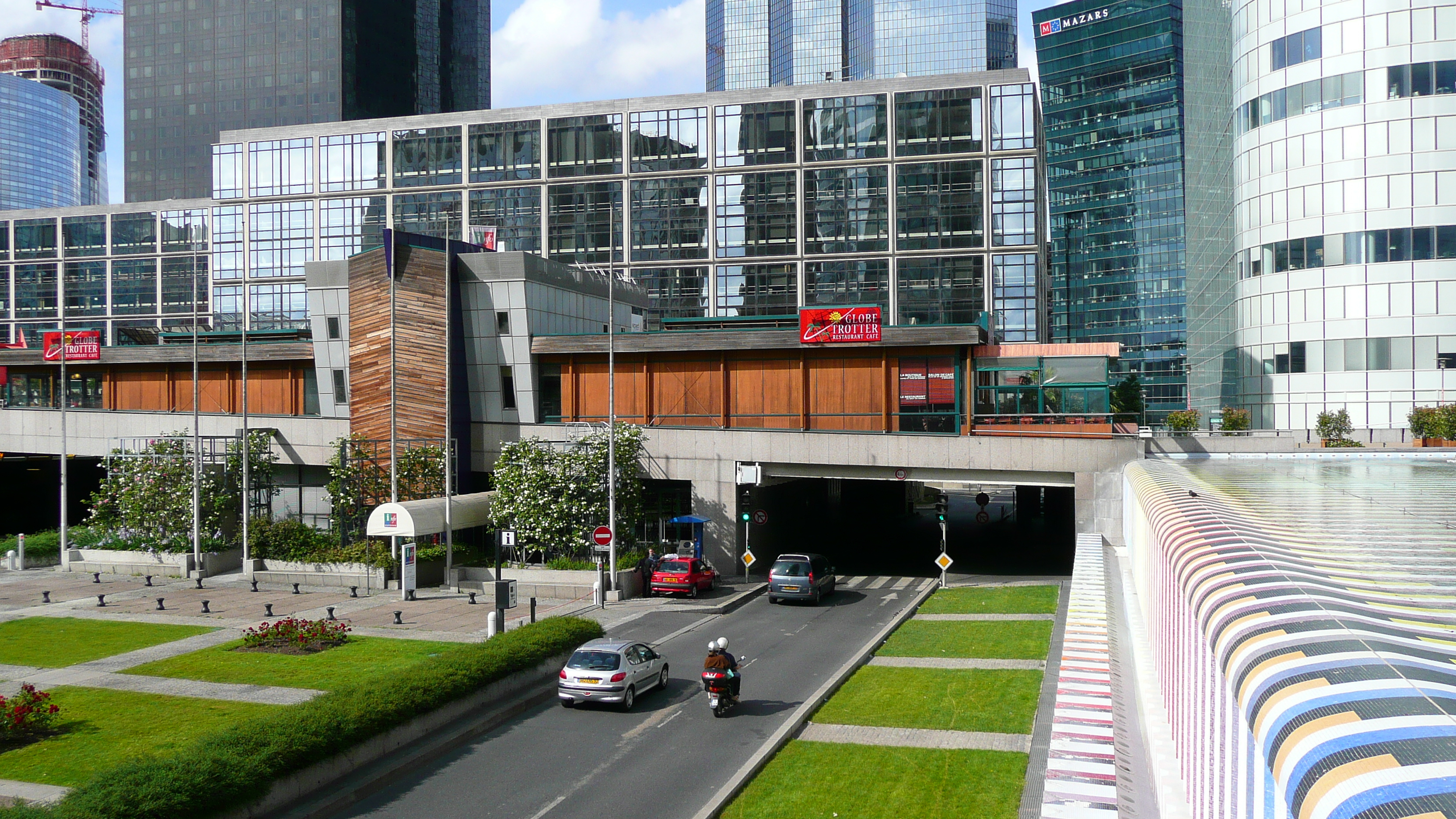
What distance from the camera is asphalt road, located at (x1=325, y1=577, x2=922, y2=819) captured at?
18000 millimetres

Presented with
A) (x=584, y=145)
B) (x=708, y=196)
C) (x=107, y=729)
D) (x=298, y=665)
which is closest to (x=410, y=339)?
(x=298, y=665)

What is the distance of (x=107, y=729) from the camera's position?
22016 millimetres

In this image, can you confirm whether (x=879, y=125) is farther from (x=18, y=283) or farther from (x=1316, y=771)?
(x=18, y=283)

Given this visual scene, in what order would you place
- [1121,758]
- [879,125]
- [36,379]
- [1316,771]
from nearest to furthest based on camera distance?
[1316,771]
[1121,758]
[36,379]
[879,125]

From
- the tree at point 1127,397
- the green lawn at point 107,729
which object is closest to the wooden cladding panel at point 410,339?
the green lawn at point 107,729

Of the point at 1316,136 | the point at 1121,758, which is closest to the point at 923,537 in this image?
the point at 1316,136

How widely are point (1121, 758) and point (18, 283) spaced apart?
136 meters

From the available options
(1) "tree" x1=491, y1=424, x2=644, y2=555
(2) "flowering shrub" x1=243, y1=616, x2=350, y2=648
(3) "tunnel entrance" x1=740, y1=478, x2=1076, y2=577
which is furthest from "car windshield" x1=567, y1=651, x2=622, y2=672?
(3) "tunnel entrance" x1=740, y1=478, x2=1076, y2=577

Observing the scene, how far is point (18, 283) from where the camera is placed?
116 m

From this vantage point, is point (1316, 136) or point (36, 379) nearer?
point (1316, 136)

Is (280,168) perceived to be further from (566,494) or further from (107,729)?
(107,729)

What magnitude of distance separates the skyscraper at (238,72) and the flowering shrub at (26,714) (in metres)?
157

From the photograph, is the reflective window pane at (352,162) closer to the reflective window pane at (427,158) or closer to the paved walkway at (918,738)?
the reflective window pane at (427,158)

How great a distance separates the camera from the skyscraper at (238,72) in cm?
16712
